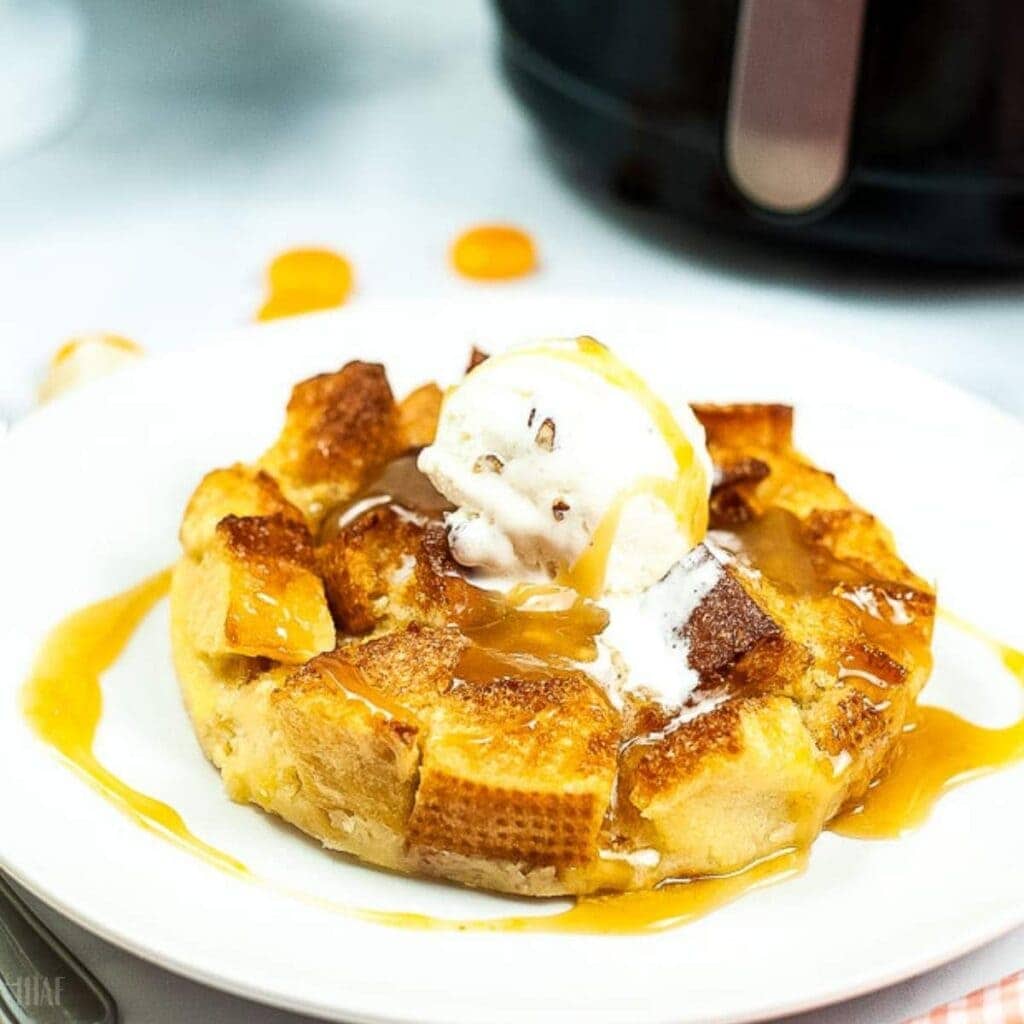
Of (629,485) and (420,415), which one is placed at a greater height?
(629,485)

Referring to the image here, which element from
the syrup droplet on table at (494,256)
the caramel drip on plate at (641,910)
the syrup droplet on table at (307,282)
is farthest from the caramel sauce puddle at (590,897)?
the syrup droplet on table at (494,256)

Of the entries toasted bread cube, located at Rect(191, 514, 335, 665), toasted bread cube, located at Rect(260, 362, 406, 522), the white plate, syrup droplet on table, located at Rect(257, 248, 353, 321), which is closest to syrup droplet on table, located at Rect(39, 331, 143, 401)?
the white plate

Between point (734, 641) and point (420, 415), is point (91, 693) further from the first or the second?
point (734, 641)

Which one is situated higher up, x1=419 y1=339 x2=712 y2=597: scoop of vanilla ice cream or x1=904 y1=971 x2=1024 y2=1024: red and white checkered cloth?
x1=419 y1=339 x2=712 y2=597: scoop of vanilla ice cream

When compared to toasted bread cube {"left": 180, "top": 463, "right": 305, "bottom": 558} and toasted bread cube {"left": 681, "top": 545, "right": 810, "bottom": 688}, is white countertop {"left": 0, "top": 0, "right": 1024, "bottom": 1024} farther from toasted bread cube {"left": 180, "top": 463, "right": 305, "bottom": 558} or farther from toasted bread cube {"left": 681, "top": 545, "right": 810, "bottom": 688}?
toasted bread cube {"left": 681, "top": 545, "right": 810, "bottom": 688}

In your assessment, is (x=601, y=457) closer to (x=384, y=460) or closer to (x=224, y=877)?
(x=384, y=460)

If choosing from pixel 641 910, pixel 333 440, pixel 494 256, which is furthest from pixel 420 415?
pixel 494 256

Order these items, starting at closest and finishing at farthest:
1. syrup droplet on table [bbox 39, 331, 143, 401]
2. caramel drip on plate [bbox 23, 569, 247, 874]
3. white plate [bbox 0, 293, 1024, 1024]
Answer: white plate [bbox 0, 293, 1024, 1024] < caramel drip on plate [bbox 23, 569, 247, 874] < syrup droplet on table [bbox 39, 331, 143, 401]
